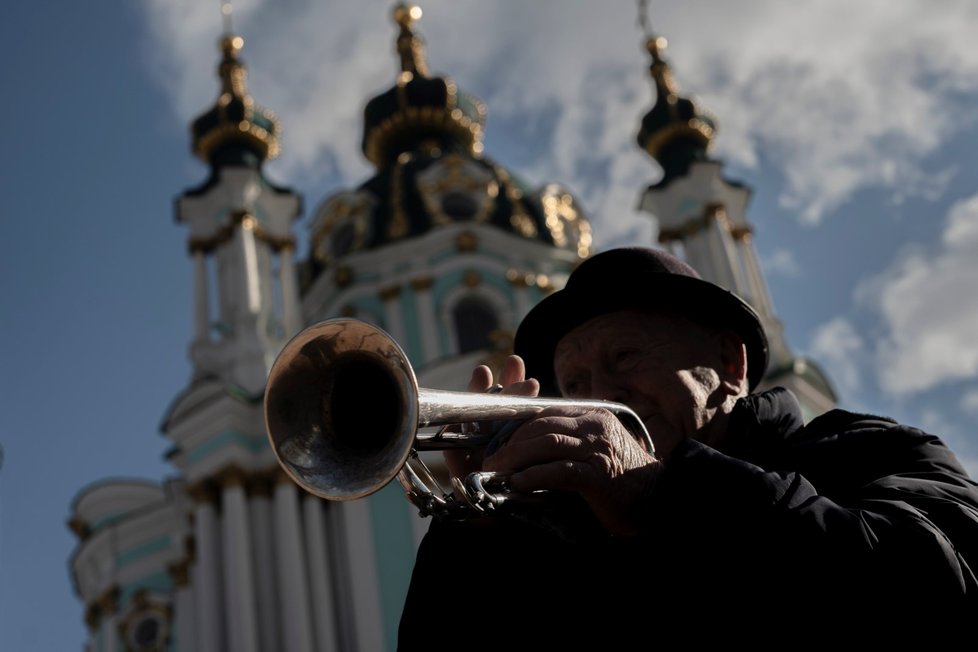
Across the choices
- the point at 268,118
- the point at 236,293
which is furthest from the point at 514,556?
the point at 268,118

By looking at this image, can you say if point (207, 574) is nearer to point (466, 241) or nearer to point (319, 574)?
point (319, 574)

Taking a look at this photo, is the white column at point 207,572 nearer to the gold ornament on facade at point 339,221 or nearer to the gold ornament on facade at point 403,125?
the gold ornament on facade at point 339,221

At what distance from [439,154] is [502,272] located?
3.84m

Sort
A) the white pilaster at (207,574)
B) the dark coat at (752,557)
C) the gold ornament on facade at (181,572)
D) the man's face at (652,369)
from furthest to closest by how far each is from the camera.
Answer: the gold ornament on facade at (181,572)
the white pilaster at (207,574)
the man's face at (652,369)
the dark coat at (752,557)

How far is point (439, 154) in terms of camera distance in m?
25.4

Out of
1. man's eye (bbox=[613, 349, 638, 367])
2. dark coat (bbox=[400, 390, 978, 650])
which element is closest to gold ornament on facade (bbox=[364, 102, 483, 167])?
man's eye (bbox=[613, 349, 638, 367])

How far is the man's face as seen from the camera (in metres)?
3.10

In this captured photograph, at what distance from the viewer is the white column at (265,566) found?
1530 centimetres

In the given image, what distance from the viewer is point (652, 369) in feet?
10.2

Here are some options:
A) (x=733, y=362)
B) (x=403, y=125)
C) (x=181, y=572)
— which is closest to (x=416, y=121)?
(x=403, y=125)

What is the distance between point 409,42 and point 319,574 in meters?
14.3

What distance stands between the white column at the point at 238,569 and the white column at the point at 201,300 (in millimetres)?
3168

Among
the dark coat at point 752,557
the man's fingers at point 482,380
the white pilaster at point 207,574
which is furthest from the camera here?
the white pilaster at point 207,574

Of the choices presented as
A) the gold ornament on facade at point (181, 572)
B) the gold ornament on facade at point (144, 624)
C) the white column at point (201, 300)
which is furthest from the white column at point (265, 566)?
the white column at point (201, 300)
